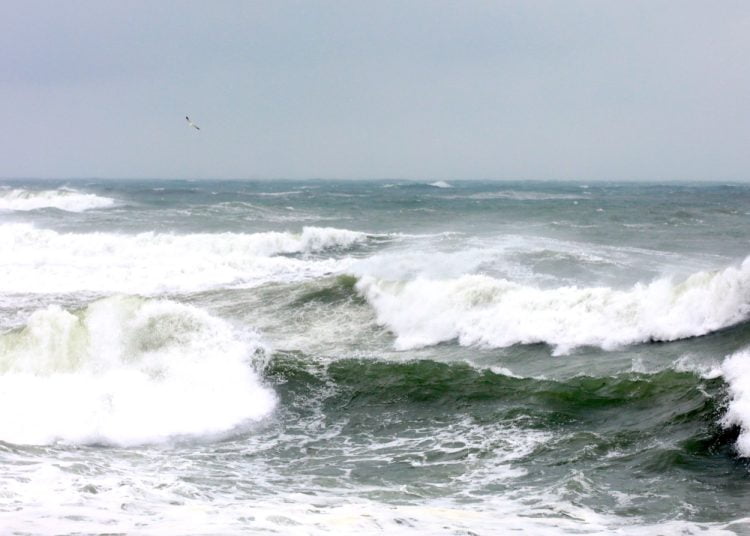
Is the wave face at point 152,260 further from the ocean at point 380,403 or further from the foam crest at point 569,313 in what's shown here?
the foam crest at point 569,313

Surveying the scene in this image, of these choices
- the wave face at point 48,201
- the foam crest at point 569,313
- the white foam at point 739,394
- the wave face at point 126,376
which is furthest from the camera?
the wave face at point 48,201

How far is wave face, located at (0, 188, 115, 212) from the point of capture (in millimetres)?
58594

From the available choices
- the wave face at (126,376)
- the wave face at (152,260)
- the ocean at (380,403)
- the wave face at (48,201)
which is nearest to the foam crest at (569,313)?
the ocean at (380,403)

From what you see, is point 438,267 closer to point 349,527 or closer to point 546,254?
point 546,254

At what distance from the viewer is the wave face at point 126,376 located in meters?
10.1

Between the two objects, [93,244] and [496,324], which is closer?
[496,324]

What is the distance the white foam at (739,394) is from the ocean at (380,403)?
0.11 ft

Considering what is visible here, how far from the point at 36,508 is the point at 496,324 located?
1030cm

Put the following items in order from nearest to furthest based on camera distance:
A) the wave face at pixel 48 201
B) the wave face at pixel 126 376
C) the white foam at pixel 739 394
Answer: the white foam at pixel 739 394 → the wave face at pixel 126 376 → the wave face at pixel 48 201

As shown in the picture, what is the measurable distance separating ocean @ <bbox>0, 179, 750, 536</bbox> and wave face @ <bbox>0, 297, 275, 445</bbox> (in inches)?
1.8

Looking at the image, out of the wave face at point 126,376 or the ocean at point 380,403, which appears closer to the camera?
the ocean at point 380,403

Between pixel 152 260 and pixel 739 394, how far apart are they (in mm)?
21857

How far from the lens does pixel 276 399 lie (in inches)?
464

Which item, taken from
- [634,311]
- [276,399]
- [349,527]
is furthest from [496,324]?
[349,527]
